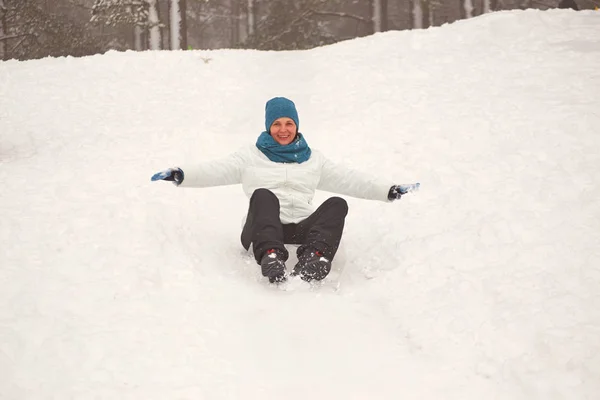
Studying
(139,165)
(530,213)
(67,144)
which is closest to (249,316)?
(530,213)

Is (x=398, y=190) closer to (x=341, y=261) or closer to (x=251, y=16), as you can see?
(x=341, y=261)

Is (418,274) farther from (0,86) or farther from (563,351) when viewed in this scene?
(0,86)

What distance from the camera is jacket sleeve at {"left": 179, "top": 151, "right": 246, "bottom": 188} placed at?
14.0 feet

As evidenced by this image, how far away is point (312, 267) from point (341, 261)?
697 mm

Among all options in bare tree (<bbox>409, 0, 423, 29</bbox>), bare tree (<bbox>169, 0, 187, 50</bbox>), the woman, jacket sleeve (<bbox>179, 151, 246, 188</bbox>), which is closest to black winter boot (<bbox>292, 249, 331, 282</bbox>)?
the woman

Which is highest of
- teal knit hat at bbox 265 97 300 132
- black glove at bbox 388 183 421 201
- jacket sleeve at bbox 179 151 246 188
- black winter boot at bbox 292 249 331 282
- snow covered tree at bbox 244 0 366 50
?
snow covered tree at bbox 244 0 366 50

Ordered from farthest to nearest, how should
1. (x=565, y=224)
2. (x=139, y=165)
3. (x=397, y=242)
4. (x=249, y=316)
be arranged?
(x=139, y=165)
(x=397, y=242)
(x=565, y=224)
(x=249, y=316)

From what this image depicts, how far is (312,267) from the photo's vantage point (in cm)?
396

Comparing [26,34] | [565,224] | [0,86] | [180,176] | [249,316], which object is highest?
[26,34]

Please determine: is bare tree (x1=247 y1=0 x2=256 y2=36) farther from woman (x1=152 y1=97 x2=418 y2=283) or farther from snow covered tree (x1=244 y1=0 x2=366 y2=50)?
woman (x1=152 y1=97 x2=418 y2=283)

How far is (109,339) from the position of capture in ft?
9.86

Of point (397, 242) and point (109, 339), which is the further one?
point (397, 242)

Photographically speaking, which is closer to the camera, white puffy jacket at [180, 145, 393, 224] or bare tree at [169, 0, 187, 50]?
white puffy jacket at [180, 145, 393, 224]

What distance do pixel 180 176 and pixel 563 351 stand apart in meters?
2.91
